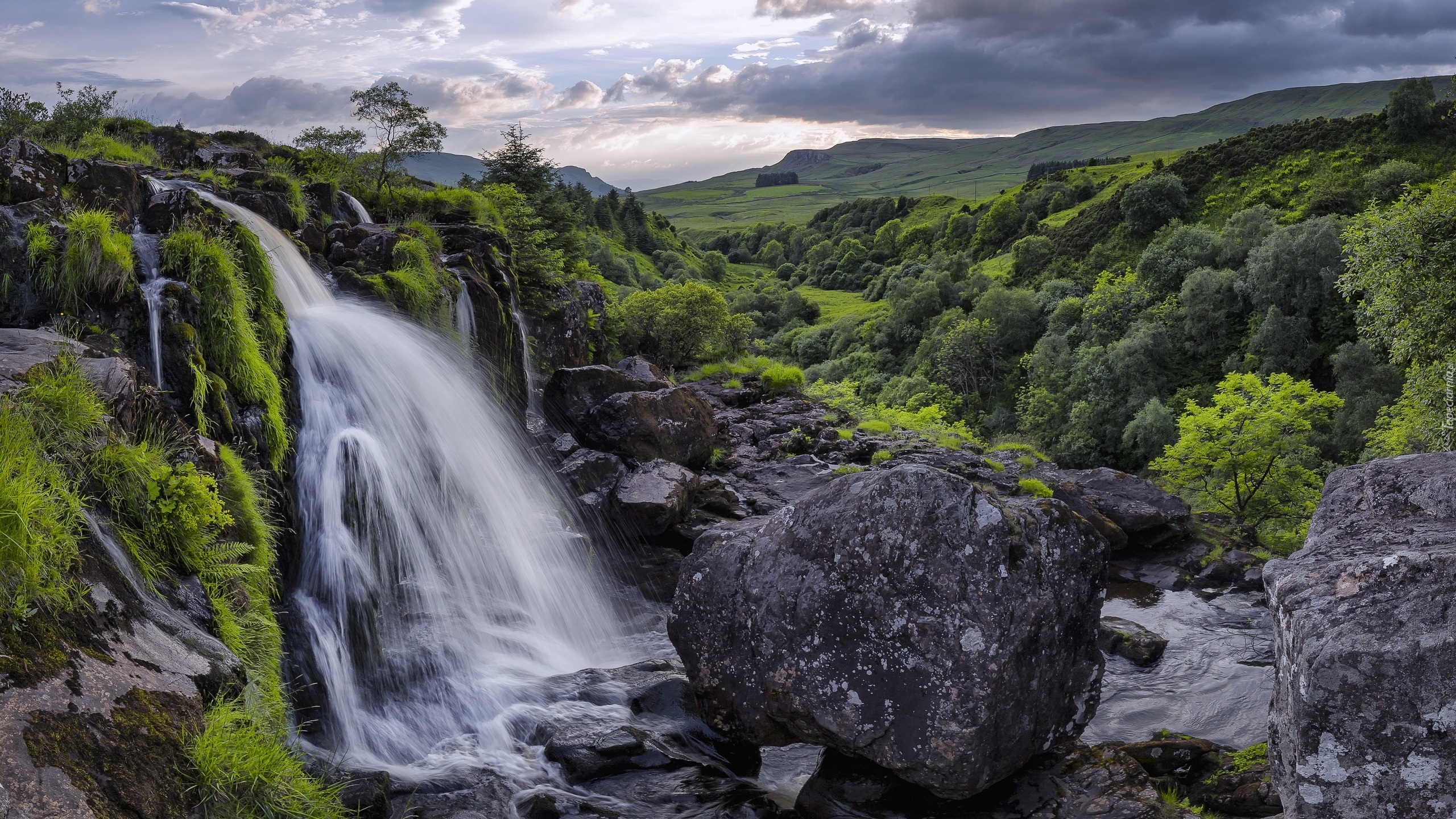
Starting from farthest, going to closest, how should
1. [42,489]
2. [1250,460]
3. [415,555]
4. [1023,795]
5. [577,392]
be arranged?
[1250,460] → [577,392] → [415,555] → [1023,795] → [42,489]

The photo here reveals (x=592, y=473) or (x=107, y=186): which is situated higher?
(x=107, y=186)

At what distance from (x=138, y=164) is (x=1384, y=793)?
28542 millimetres

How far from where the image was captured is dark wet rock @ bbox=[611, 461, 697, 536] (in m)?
17.1

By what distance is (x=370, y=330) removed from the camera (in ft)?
53.3

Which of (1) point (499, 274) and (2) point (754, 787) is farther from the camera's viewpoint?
(1) point (499, 274)

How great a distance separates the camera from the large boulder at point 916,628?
27.7ft

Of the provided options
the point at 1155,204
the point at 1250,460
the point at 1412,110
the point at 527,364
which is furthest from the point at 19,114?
the point at 1412,110

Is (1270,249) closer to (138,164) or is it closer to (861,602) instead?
(861,602)

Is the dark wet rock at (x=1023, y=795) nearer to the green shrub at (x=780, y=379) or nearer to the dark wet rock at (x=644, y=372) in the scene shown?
the dark wet rock at (x=644, y=372)

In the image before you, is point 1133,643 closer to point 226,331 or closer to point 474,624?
point 474,624

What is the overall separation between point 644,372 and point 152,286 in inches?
720

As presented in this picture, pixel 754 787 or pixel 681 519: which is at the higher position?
pixel 681 519

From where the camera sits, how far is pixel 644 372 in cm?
2866

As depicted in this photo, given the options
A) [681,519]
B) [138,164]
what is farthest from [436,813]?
[138,164]
